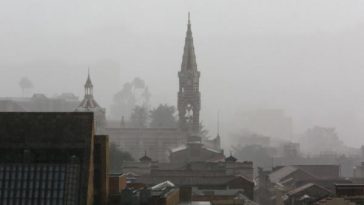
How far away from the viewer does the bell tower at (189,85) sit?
15738 centimetres

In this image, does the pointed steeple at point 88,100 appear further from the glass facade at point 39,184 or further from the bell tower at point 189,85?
the glass facade at point 39,184

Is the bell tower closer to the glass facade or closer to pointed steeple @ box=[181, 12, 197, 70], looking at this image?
pointed steeple @ box=[181, 12, 197, 70]

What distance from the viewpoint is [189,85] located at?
158 m

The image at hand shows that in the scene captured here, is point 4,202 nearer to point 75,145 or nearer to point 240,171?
point 75,145

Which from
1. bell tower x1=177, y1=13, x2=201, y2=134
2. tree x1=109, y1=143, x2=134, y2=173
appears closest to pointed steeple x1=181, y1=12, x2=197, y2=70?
bell tower x1=177, y1=13, x2=201, y2=134

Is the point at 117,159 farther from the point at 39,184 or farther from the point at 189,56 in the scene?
the point at 39,184

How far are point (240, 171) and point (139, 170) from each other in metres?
14.3

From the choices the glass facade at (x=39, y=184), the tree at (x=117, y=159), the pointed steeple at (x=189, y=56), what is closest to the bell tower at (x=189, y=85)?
the pointed steeple at (x=189, y=56)

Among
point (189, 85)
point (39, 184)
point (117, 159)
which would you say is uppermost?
point (189, 85)

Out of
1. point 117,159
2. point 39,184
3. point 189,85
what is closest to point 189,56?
point 189,85

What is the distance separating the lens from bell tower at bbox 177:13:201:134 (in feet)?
516

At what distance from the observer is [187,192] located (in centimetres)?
6284

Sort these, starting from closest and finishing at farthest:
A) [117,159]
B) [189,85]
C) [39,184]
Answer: [39,184], [117,159], [189,85]

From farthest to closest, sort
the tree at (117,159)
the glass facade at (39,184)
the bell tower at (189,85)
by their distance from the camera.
Result: the bell tower at (189,85) → the tree at (117,159) → the glass facade at (39,184)
